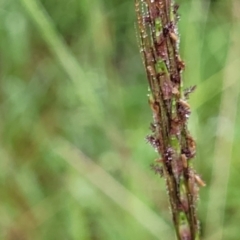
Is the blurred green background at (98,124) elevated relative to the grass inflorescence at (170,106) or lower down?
elevated

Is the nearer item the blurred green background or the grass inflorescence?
the grass inflorescence

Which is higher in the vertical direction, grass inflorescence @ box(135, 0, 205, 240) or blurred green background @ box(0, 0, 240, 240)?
blurred green background @ box(0, 0, 240, 240)

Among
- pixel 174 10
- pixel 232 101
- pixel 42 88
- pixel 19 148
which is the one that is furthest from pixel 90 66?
pixel 174 10

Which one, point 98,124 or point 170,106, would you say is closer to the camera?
point 170,106

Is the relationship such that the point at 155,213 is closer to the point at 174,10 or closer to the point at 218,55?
the point at 218,55

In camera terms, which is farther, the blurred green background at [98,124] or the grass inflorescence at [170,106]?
the blurred green background at [98,124]
